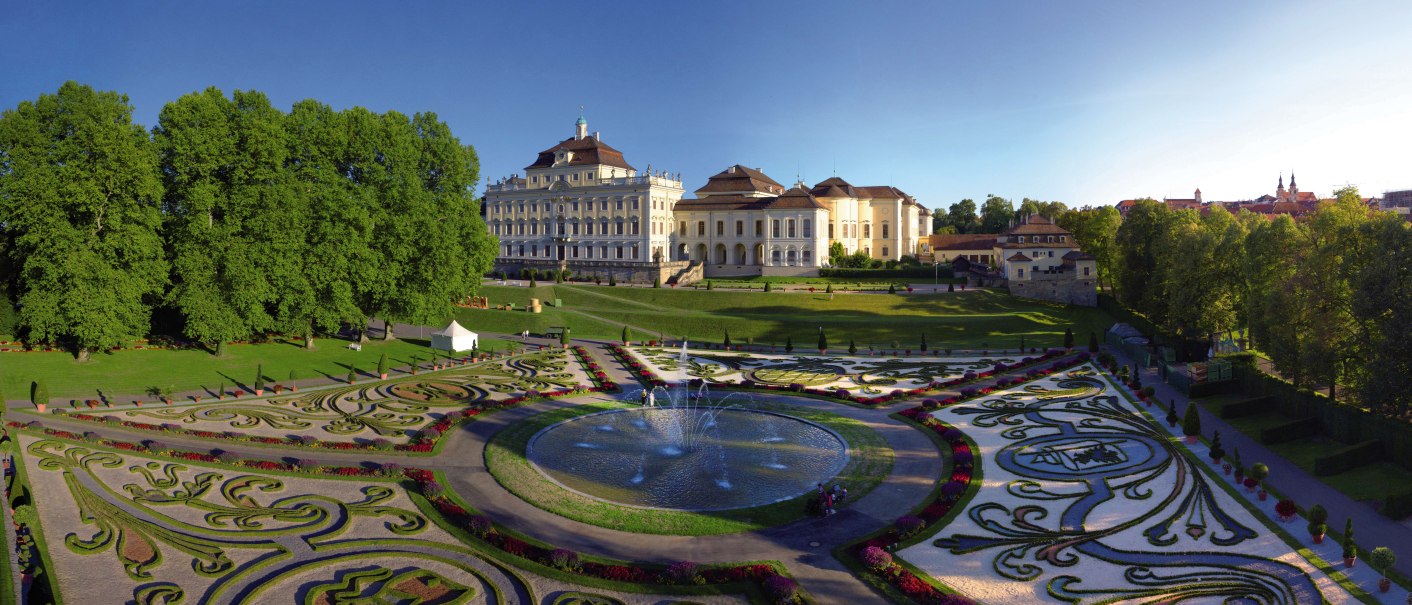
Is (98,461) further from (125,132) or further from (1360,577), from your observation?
(1360,577)

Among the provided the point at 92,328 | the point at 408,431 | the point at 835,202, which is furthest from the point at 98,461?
the point at 835,202

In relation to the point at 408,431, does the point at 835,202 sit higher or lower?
higher

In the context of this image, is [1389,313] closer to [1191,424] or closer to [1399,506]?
[1191,424]

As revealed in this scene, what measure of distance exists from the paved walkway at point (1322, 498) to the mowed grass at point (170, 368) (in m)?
44.2

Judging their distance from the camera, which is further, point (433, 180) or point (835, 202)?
point (835, 202)

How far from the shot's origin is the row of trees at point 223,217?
37969 millimetres

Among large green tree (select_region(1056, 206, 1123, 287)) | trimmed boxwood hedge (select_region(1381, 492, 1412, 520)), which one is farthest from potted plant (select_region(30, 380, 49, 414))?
large green tree (select_region(1056, 206, 1123, 287))

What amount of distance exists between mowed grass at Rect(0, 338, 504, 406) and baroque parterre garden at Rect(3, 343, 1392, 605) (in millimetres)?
4330

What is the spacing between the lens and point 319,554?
20.6m

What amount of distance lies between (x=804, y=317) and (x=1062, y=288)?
29.1 m

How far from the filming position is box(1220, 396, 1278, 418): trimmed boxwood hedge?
36.2m

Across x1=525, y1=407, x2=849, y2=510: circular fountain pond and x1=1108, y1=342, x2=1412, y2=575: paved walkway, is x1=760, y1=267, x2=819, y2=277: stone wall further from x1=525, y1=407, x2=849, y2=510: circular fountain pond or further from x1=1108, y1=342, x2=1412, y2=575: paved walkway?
x1=1108, y1=342, x2=1412, y2=575: paved walkway

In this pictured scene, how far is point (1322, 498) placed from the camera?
83.6 feet

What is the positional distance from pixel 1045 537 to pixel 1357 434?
1757 cm
